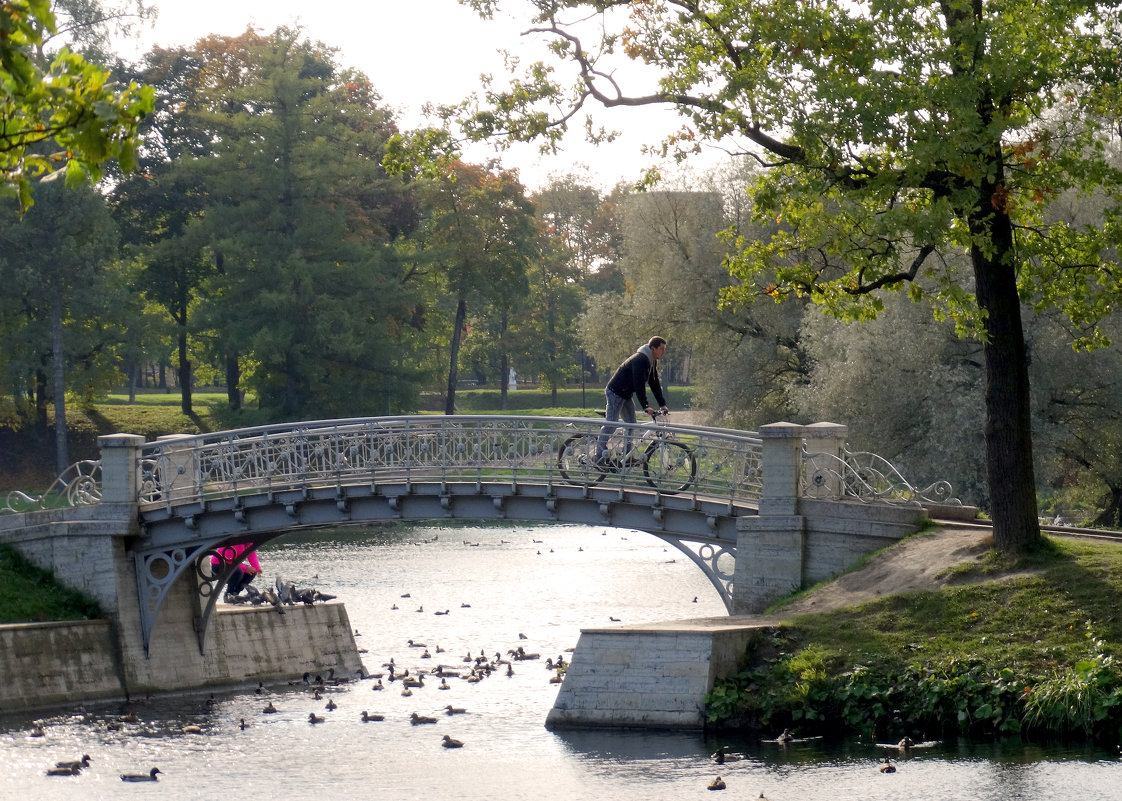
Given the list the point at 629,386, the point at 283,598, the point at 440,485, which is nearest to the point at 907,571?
the point at 629,386

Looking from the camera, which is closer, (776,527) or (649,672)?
(649,672)

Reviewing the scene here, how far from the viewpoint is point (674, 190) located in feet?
141

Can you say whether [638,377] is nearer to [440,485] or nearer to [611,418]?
[611,418]

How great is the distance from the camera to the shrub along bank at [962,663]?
14383mm

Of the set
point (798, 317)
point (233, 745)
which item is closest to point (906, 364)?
point (798, 317)

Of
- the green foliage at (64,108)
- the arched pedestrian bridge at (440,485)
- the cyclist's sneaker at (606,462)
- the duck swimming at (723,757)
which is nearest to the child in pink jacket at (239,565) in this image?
the arched pedestrian bridge at (440,485)

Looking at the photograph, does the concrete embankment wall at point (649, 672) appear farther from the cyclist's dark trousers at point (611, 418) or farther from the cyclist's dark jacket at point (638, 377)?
the cyclist's dark jacket at point (638, 377)

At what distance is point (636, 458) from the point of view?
63.7ft

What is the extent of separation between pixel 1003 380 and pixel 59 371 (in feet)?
115

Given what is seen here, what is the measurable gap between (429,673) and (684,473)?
5936mm

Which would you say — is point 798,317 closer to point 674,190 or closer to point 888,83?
point 674,190

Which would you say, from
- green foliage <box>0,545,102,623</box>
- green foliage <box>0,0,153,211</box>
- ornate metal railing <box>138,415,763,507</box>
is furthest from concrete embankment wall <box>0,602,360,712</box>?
green foliage <box>0,0,153,211</box>

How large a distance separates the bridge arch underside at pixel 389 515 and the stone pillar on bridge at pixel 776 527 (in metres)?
0.34

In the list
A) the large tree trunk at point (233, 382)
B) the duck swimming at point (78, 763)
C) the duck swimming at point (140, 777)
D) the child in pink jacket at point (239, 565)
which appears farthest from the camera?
the large tree trunk at point (233, 382)
